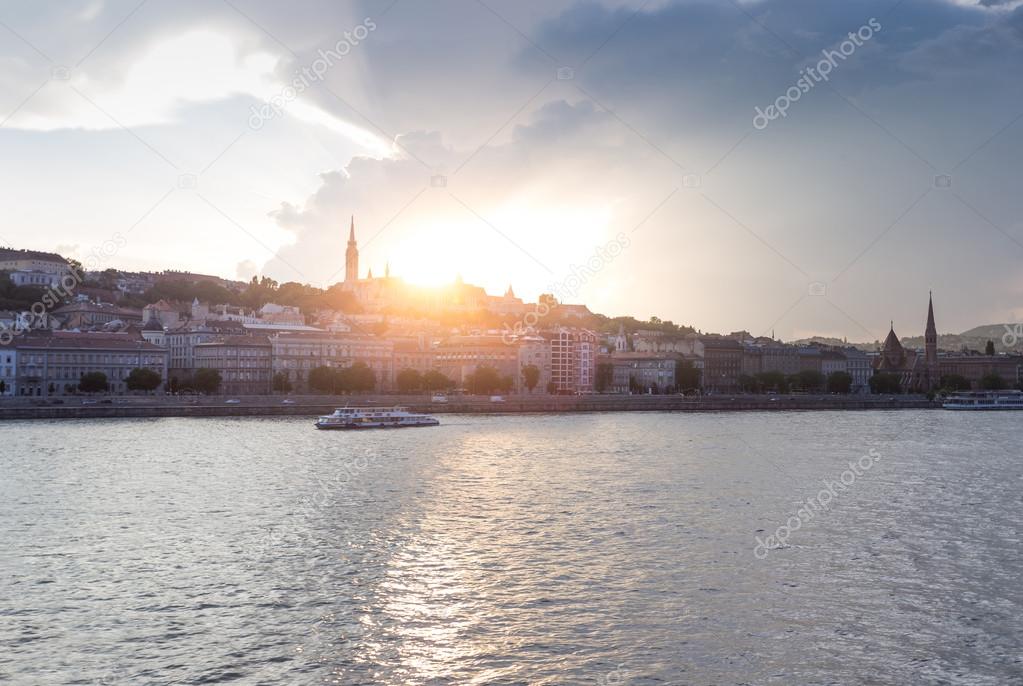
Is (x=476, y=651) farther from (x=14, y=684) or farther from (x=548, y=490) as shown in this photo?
(x=548, y=490)

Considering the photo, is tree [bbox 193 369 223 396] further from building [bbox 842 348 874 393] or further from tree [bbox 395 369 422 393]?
building [bbox 842 348 874 393]

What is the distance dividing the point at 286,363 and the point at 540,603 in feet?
267

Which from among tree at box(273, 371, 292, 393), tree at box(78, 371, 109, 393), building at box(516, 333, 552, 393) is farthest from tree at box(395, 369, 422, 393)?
tree at box(78, 371, 109, 393)

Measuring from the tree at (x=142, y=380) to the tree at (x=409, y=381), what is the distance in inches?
882

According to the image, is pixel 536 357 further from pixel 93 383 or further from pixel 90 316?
pixel 93 383

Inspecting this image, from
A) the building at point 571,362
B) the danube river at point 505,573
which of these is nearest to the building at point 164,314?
the building at point 571,362

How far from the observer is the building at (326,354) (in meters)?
91.7

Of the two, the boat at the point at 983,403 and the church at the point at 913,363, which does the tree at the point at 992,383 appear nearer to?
the church at the point at 913,363

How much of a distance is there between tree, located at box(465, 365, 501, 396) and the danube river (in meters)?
55.7

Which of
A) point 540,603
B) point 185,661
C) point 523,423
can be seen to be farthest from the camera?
point 523,423

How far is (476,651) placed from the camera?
11.9 meters

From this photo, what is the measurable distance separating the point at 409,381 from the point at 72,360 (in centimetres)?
2995

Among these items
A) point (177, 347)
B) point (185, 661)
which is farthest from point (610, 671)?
point (177, 347)

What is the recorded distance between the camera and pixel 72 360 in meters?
78.5
